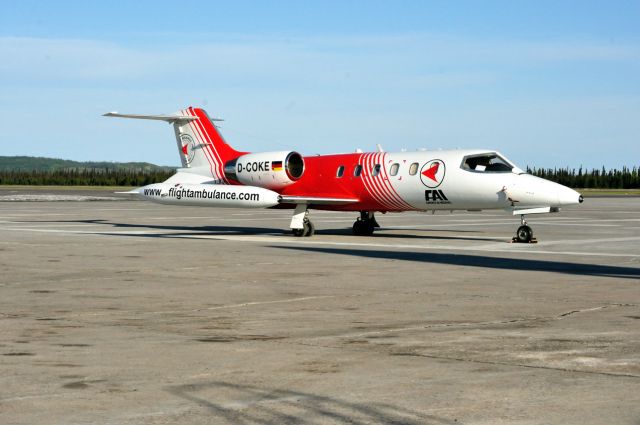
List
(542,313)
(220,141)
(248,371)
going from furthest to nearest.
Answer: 1. (220,141)
2. (542,313)
3. (248,371)

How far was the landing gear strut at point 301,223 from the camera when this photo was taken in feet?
103

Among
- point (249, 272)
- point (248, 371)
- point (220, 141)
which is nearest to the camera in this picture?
point (248, 371)

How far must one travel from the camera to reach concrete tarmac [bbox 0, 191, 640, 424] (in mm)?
7848

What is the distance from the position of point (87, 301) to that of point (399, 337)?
546 centimetres

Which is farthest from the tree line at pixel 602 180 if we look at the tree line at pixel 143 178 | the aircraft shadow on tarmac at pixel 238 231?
the aircraft shadow on tarmac at pixel 238 231

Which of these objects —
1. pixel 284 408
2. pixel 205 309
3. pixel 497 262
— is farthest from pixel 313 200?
pixel 284 408

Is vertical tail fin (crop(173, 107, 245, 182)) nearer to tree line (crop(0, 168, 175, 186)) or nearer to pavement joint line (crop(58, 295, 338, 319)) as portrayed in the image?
pavement joint line (crop(58, 295, 338, 319))

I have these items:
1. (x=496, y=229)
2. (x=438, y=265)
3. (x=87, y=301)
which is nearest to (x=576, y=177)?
(x=496, y=229)

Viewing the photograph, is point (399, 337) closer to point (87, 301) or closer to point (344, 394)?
point (344, 394)

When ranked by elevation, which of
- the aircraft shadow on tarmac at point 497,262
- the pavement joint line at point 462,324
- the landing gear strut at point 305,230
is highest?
the landing gear strut at point 305,230

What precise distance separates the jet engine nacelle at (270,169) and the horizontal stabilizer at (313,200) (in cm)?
134

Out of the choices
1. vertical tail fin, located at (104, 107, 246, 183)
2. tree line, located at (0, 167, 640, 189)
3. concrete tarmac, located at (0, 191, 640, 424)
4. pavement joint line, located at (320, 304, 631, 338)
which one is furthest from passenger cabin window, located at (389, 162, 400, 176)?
tree line, located at (0, 167, 640, 189)

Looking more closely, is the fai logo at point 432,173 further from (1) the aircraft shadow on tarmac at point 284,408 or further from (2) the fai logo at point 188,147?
(1) the aircraft shadow on tarmac at point 284,408

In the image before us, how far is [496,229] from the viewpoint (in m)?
36.1
